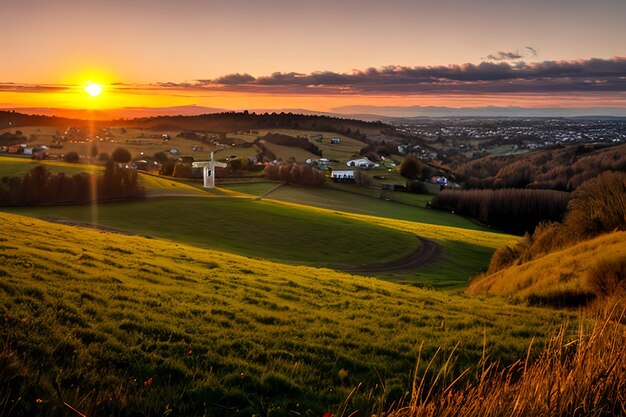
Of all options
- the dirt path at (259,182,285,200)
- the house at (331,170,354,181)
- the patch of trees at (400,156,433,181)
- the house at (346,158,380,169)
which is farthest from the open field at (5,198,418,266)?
the house at (346,158,380,169)

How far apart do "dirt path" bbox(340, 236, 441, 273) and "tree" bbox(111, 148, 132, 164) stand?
290ft

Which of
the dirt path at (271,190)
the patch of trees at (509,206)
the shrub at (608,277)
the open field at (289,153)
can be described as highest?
the open field at (289,153)

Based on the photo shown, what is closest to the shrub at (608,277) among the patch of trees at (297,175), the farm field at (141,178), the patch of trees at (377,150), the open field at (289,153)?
the farm field at (141,178)

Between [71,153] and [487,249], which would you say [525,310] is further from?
[71,153]

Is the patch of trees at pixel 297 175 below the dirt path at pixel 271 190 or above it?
above

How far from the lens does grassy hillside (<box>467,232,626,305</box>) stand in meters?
17.0

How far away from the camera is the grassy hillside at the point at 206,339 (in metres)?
7.19

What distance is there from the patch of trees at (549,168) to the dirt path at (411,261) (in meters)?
74.9

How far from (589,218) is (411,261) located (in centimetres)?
2348

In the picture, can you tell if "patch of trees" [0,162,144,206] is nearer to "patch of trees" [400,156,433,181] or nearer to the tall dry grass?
the tall dry grass

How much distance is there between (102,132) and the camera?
167 meters

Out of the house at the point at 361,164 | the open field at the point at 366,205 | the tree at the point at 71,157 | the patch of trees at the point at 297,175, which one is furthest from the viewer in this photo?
the house at the point at 361,164

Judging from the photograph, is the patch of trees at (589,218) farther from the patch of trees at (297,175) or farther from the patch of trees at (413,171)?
the patch of trees at (413,171)

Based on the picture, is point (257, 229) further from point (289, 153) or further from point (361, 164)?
point (289, 153)
